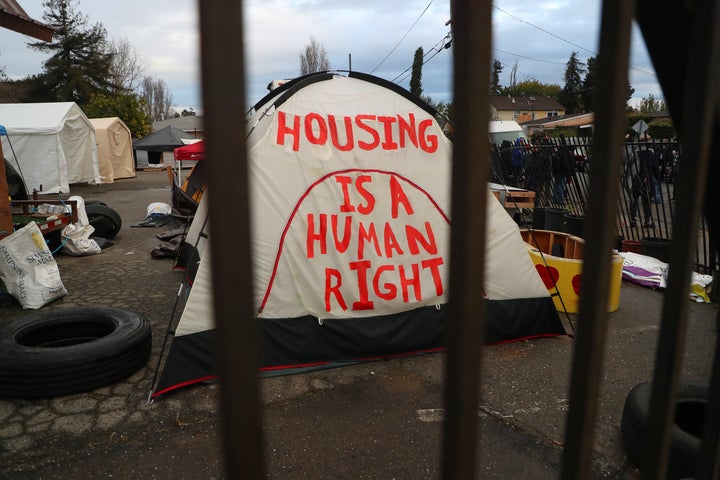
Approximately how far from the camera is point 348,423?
3.17m

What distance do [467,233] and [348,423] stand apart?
2857 mm

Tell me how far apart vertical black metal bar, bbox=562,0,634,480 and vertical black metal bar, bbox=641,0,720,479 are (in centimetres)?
16

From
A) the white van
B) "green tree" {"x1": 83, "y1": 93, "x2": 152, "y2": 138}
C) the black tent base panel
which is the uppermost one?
"green tree" {"x1": 83, "y1": 93, "x2": 152, "y2": 138}

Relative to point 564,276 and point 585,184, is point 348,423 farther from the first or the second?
point 585,184

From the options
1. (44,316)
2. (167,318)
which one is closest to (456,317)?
(44,316)

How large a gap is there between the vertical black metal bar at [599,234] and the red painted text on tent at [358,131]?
11.5 ft

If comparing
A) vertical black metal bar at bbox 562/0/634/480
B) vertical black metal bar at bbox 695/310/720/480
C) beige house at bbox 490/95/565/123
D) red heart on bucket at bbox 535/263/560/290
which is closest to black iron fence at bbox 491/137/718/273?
red heart on bucket at bbox 535/263/560/290

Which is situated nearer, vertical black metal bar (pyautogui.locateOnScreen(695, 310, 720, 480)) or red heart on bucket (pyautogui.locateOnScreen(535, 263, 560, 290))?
vertical black metal bar (pyautogui.locateOnScreen(695, 310, 720, 480))

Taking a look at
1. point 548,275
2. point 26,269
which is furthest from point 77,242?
point 548,275

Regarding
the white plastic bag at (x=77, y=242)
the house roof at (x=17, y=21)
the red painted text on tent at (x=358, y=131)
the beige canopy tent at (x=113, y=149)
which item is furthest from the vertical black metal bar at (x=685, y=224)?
the beige canopy tent at (x=113, y=149)

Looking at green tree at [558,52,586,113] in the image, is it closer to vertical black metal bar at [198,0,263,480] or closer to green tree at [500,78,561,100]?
green tree at [500,78,561,100]

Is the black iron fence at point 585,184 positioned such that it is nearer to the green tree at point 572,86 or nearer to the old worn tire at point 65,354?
the old worn tire at point 65,354

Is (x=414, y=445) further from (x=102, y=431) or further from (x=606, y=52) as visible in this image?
(x=606, y=52)

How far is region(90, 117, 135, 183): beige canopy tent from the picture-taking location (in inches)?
856
